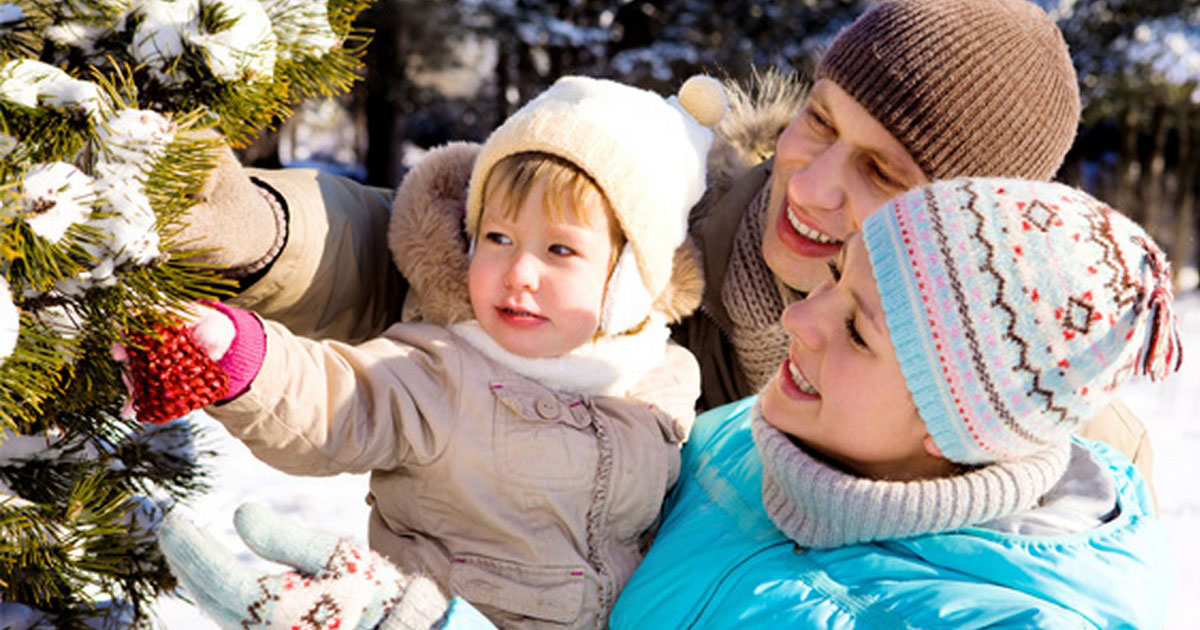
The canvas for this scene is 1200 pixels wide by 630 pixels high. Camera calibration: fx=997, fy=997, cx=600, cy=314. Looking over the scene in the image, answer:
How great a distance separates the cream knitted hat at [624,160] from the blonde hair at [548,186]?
0.05ft

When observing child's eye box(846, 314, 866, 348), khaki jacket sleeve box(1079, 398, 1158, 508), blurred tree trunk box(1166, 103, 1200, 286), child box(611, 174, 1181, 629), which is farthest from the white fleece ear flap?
blurred tree trunk box(1166, 103, 1200, 286)

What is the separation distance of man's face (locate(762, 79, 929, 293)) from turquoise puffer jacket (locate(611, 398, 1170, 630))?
593 millimetres

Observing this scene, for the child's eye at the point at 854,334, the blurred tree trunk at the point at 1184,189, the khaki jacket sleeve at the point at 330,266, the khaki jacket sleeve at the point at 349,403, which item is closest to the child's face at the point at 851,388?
the child's eye at the point at 854,334

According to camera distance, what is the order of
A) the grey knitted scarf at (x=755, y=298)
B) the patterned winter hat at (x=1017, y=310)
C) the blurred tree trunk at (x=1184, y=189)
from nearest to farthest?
1. the patterned winter hat at (x=1017, y=310)
2. the grey knitted scarf at (x=755, y=298)
3. the blurred tree trunk at (x=1184, y=189)

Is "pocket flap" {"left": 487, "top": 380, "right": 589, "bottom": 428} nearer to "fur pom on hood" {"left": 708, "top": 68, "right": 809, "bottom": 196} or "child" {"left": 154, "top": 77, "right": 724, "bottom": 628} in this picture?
"child" {"left": 154, "top": 77, "right": 724, "bottom": 628}

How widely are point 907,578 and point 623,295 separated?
2.43 ft

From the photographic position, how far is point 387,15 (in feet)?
35.6

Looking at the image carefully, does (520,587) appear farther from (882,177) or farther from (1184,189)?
(1184,189)

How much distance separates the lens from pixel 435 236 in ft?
6.05

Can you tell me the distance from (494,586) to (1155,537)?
3.49ft

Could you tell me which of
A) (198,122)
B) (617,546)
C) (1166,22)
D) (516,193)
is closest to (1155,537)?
(617,546)

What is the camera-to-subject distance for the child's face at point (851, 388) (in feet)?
4.76

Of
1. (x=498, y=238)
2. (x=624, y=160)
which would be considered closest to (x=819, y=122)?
(x=624, y=160)

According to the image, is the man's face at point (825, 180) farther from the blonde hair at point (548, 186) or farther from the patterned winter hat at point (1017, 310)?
the patterned winter hat at point (1017, 310)
